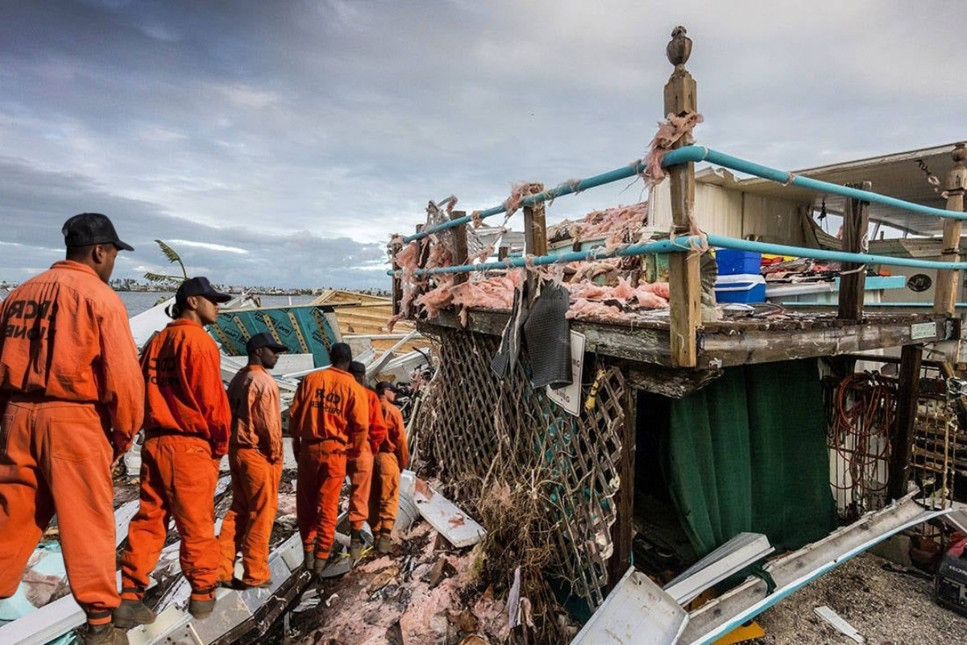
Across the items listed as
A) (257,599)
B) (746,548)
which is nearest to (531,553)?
(746,548)

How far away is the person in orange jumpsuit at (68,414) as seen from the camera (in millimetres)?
2416

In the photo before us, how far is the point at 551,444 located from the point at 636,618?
49.5 inches

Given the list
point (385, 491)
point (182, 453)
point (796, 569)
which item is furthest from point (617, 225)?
point (385, 491)

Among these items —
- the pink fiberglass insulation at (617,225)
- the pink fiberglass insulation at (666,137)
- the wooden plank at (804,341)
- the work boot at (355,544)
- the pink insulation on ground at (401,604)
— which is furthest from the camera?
the work boot at (355,544)

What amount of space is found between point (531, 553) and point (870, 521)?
2.92 meters

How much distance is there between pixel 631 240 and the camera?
2928 millimetres

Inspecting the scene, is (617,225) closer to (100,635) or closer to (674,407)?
(674,407)

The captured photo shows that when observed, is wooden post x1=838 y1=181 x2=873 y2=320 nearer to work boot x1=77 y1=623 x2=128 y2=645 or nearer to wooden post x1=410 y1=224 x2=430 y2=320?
wooden post x1=410 y1=224 x2=430 y2=320

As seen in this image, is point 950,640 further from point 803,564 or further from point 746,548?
point 746,548

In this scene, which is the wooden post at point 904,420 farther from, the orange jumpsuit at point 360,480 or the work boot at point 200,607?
the work boot at point 200,607

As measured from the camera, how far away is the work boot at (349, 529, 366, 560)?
15.1 feet

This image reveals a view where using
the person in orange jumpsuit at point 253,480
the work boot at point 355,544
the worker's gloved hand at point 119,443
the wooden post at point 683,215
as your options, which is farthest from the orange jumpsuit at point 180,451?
the wooden post at point 683,215

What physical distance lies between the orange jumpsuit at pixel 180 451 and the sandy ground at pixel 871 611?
4138mm

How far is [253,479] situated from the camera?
388 cm
